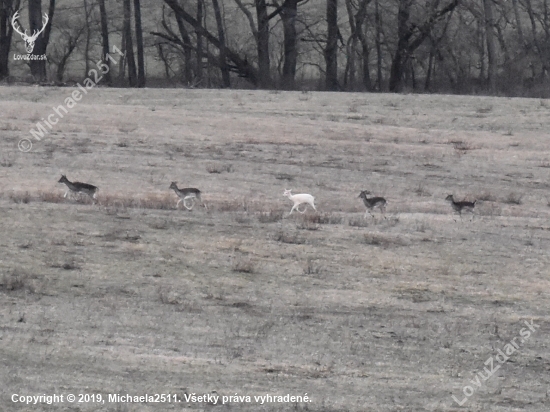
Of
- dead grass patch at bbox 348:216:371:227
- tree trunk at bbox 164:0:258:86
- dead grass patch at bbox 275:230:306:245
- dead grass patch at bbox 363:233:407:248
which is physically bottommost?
dead grass patch at bbox 363:233:407:248

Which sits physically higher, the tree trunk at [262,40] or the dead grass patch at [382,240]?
Answer: the tree trunk at [262,40]

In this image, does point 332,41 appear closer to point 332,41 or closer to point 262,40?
point 332,41

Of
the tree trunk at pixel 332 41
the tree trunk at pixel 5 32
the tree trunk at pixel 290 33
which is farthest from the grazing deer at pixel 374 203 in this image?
the tree trunk at pixel 5 32

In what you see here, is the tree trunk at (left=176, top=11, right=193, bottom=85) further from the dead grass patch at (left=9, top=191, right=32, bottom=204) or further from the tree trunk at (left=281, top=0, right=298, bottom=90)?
the dead grass patch at (left=9, top=191, right=32, bottom=204)

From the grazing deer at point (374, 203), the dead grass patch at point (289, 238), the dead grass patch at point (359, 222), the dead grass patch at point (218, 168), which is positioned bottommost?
the dead grass patch at point (289, 238)

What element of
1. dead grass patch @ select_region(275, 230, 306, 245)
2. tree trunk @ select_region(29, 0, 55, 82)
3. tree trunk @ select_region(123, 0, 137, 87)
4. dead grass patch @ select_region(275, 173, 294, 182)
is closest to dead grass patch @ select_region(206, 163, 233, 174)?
dead grass patch @ select_region(275, 173, 294, 182)

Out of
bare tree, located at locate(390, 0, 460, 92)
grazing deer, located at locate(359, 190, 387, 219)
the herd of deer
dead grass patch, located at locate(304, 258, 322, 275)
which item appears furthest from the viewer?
bare tree, located at locate(390, 0, 460, 92)

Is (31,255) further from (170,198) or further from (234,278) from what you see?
(170,198)

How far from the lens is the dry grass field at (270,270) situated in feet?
33.6

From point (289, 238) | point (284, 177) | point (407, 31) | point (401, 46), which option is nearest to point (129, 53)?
point (401, 46)

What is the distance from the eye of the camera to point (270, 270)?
14336 mm

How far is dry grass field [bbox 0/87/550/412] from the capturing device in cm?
1025

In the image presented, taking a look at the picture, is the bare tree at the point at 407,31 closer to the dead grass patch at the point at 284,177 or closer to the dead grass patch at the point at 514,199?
the dead grass patch at the point at 284,177

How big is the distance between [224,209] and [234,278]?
4481mm
